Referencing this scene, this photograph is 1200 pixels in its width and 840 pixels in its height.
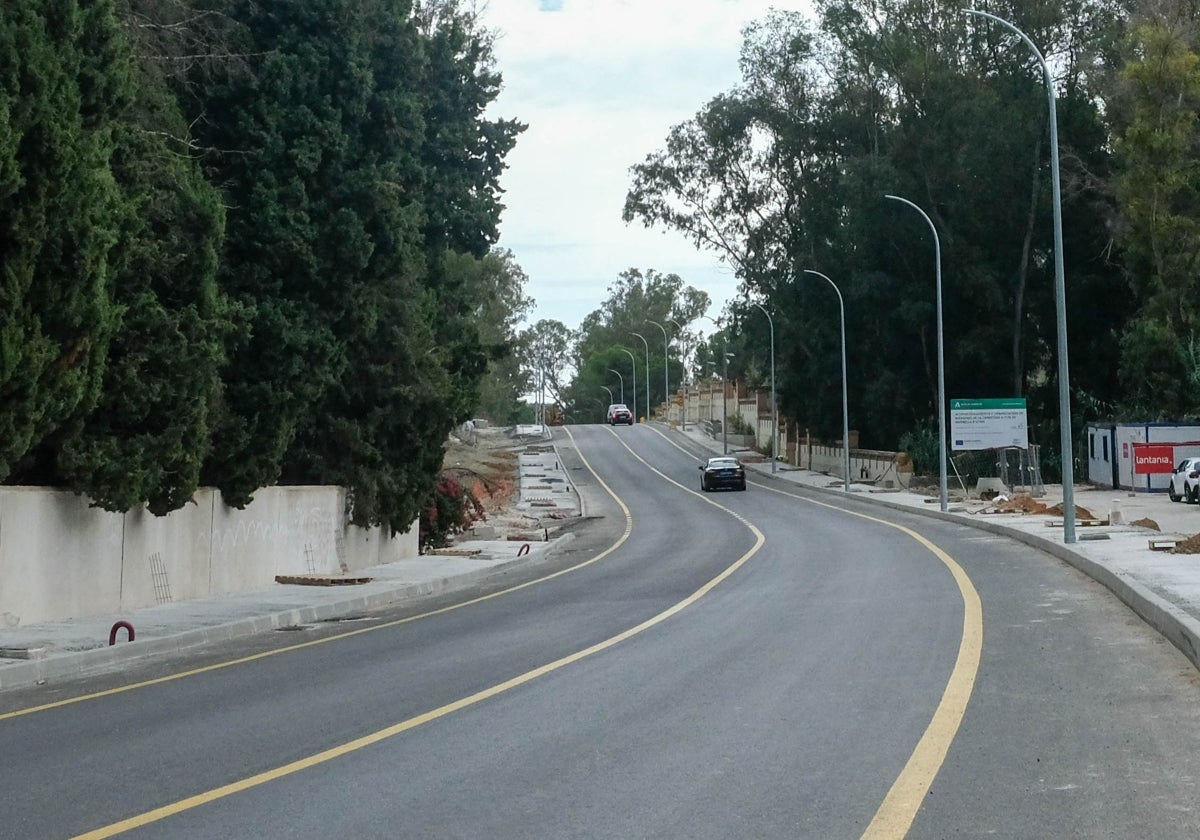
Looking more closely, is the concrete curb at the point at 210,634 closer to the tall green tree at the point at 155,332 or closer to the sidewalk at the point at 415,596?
the sidewalk at the point at 415,596

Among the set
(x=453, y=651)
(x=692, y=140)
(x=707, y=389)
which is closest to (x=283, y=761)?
(x=453, y=651)

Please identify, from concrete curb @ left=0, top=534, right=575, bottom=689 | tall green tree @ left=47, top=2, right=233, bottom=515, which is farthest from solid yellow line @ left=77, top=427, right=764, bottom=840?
tall green tree @ left=47, top=2, right=233, bottom=515

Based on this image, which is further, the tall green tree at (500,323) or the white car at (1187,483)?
the tall green tree at (500,323)

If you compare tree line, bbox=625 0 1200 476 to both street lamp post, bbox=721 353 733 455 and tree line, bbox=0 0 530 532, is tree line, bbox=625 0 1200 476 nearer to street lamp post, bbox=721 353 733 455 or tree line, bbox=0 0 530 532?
street lamp post, bbox=721 353 733 455

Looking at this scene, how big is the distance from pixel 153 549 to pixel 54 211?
5.94 meters

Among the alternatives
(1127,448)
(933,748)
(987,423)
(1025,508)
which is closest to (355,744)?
(933,748)

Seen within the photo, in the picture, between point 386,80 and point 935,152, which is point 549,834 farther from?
point 935,152

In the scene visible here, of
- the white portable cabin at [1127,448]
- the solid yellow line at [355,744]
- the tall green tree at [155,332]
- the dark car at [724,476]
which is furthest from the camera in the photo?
the dark car at [724,476]

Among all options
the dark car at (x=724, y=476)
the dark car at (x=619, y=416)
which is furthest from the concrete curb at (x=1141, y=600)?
the dark car at (x=619, y=416)

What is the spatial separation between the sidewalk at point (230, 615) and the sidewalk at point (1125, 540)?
32.5ft

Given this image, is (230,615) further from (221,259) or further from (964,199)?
(964,199)

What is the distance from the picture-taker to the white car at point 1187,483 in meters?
41.4

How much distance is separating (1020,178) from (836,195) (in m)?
10.5

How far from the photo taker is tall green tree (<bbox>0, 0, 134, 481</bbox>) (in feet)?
49.4
